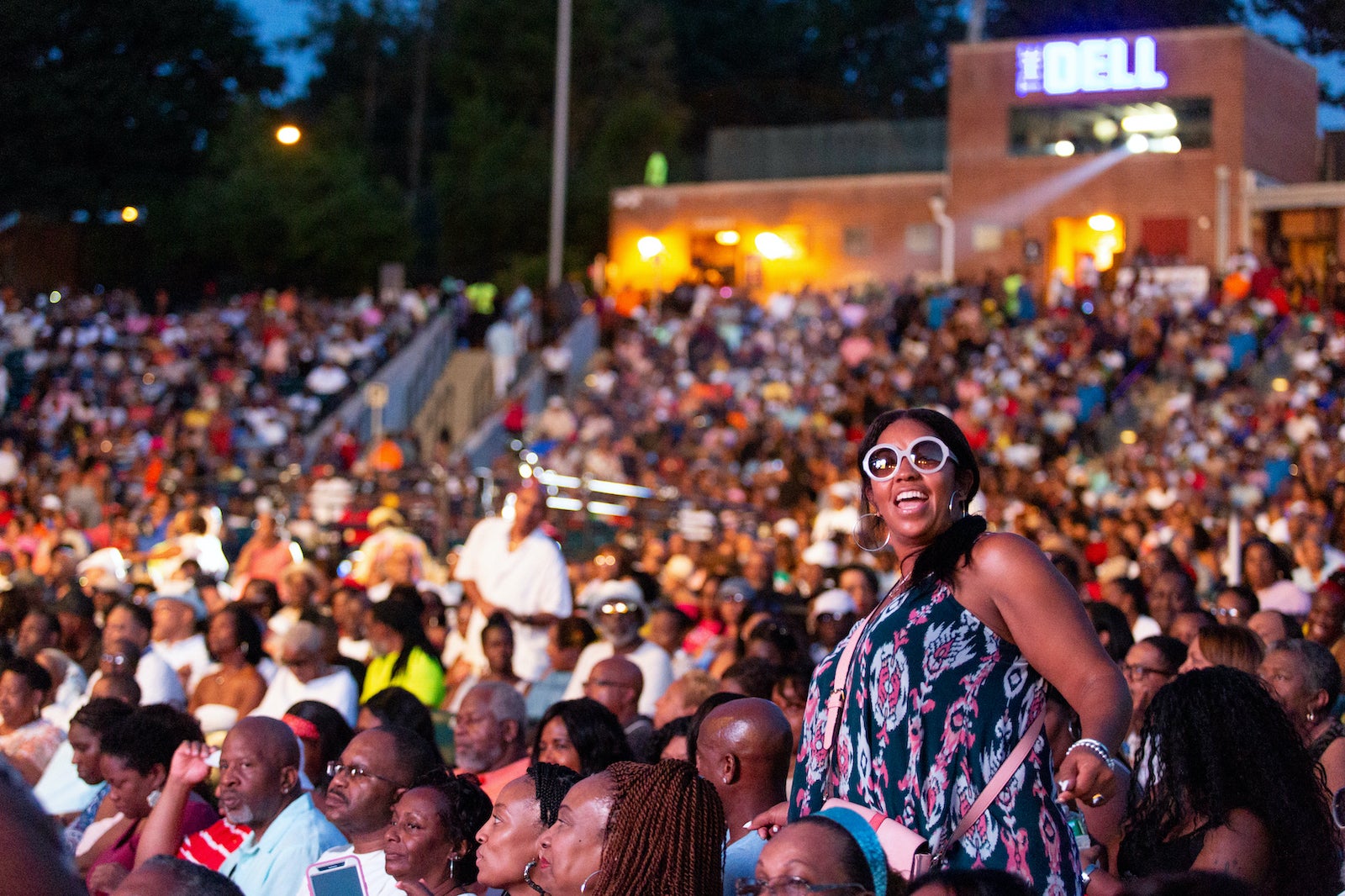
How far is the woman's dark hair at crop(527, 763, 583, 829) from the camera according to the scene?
4.14 meters

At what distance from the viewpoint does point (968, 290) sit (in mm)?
23969

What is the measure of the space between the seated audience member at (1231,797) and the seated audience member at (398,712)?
3.36 metres

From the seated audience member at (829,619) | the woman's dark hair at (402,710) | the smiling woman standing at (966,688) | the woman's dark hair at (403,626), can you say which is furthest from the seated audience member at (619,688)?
the smiling woman standing at (966,688)

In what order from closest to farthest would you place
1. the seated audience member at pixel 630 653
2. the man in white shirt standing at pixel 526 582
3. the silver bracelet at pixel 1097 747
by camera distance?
the silver bracelet at pixel 1097 747 < the seated audience member at pixel 630 653 < the man in white shirt standing at pixel 526 582

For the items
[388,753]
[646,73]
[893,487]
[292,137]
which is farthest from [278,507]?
[646,73]

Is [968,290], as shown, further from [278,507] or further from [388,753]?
[388,753]

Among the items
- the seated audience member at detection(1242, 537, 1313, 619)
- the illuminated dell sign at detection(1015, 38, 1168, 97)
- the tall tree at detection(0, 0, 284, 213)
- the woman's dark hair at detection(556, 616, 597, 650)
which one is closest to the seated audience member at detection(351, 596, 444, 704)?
the woman's dark hair at detection(556, 616, 597, 650)

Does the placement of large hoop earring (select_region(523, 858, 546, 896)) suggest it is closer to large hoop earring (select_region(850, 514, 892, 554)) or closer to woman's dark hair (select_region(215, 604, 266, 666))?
large hoop earring (select_region(850, 514, 892, 554))

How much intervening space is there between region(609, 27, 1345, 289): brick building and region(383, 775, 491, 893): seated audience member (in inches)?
829

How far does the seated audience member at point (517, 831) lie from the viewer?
411 cm

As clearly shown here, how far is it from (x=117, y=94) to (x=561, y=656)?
2547cm

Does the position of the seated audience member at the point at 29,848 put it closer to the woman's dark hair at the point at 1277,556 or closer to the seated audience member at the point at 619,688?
the seated audience member at the point at 619,688

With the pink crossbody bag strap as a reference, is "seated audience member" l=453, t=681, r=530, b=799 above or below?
below

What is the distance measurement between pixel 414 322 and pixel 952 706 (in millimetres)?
22836
